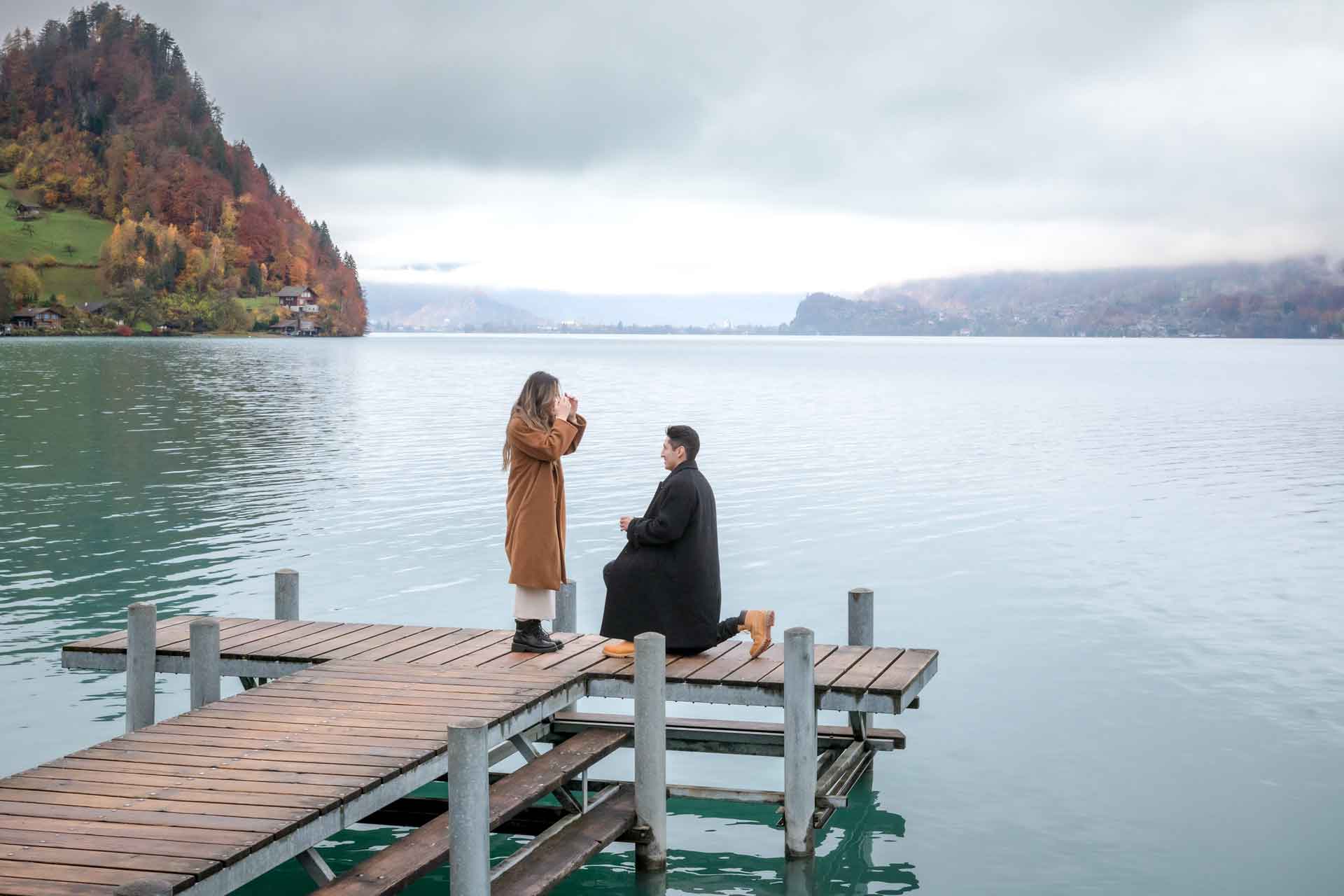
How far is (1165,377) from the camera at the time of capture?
124188 millimetres

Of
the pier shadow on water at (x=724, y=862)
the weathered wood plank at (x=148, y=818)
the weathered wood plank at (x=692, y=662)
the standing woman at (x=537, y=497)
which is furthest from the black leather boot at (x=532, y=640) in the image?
the weathered wood plank at (x=148, y=818)

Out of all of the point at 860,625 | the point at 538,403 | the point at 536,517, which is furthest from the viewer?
the point at 860,625

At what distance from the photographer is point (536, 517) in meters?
10.9

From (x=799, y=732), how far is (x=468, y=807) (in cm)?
315

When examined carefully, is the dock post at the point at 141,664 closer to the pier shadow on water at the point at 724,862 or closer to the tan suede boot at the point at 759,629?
the pier shadow on water at the point at 724,862

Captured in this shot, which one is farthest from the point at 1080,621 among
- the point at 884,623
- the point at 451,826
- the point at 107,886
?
the point at 107,886

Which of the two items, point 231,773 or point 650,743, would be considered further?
point 650,743

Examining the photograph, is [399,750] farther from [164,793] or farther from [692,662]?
[692,662]

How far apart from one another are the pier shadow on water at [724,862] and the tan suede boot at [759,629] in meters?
1.71

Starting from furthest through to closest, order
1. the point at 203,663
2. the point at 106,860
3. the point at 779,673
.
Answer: the point at 203,663, the point at 779,673, the point at 106,860

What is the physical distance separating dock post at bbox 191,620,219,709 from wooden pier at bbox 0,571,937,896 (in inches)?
0.7

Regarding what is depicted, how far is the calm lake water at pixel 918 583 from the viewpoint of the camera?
11.2m

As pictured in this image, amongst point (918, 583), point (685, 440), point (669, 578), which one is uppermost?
point (685, 440)

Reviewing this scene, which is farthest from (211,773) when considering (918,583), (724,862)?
(918,583)
